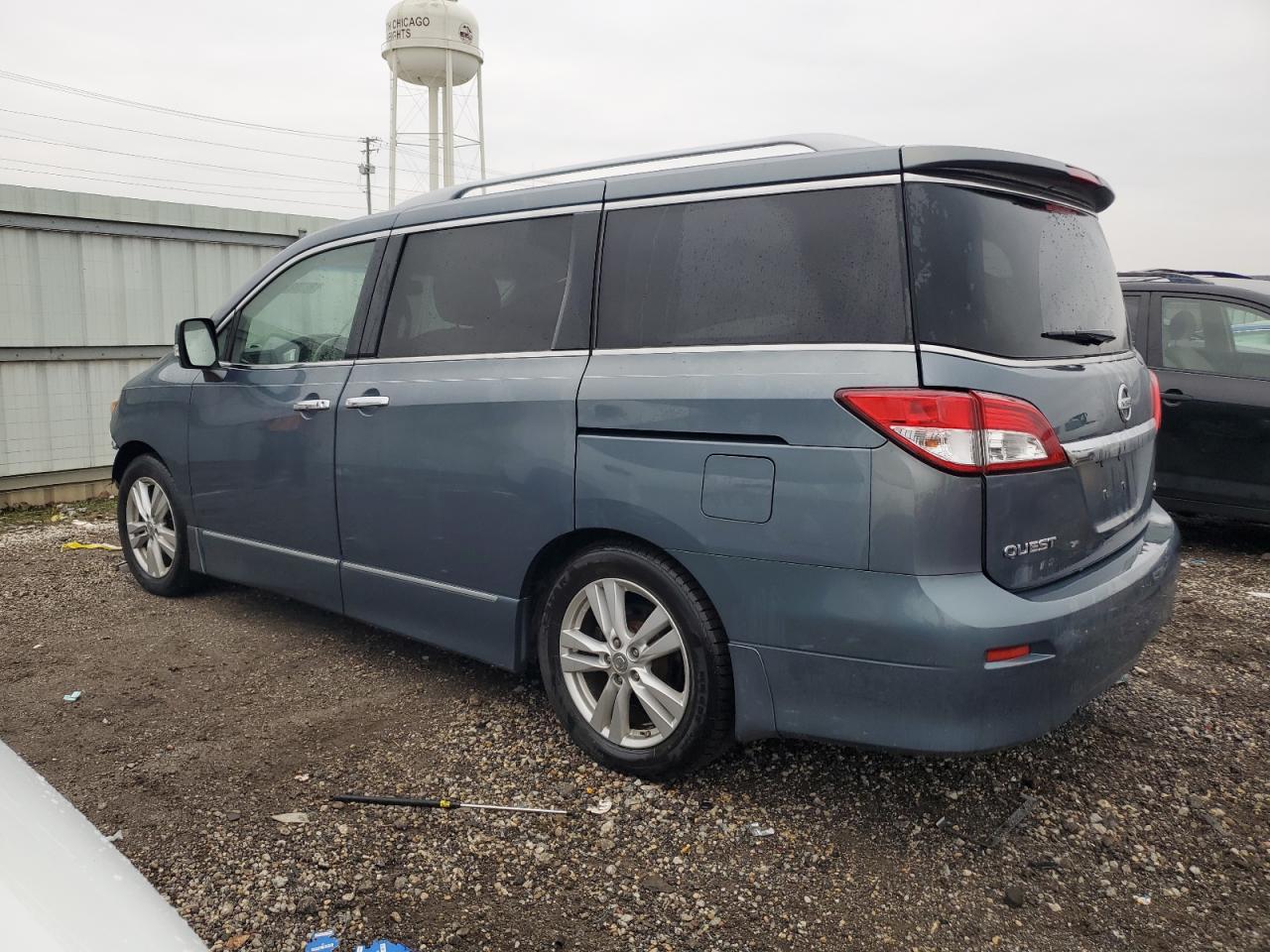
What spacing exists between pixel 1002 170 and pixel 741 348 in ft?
2.84

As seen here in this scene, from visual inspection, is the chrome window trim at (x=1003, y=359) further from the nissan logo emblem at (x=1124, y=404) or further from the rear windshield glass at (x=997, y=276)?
the nissan logo emblem at (x=1124, y=404)

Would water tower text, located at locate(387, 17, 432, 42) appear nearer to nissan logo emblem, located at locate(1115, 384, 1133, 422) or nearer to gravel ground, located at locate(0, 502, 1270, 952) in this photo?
gravel ground, located at locate(0, 502, 1270, 952)

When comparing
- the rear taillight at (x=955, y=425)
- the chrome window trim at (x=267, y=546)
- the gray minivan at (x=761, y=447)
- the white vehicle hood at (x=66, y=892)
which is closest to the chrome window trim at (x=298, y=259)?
the gray minivan at (x=761, y=447)

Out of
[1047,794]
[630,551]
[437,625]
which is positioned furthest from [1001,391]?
[437,625]

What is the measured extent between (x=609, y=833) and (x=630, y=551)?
83cm

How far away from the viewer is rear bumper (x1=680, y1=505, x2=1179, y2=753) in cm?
252

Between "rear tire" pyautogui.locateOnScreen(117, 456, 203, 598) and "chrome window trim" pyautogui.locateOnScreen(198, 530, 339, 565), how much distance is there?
0.28 metres

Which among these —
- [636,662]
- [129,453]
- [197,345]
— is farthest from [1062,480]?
[129,453]

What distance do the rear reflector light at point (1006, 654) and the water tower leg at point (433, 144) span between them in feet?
118

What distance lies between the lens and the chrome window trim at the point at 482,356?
3.33 m

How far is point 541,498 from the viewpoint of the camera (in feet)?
10.8

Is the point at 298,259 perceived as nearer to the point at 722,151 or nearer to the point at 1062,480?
the point at 722,151

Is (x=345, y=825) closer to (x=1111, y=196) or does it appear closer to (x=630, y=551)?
(x=630, y=551)

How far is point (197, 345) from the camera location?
4.70 metres
